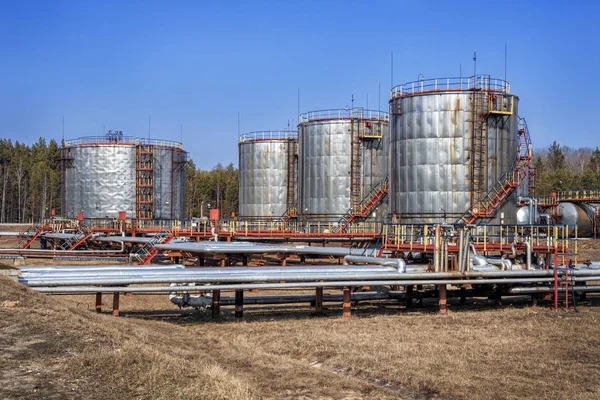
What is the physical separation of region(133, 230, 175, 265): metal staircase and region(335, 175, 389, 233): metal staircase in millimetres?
11434

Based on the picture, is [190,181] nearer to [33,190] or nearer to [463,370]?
[33,190]

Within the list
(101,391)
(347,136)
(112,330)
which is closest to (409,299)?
(112,330)

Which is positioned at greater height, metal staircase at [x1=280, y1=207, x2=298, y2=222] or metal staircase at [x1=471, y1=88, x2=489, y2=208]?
metal staircase at [x1=471, y1=88, x2=489, y2=208]

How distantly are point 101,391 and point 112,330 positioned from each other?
4.28 m

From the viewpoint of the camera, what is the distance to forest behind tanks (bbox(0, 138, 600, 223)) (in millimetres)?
103250

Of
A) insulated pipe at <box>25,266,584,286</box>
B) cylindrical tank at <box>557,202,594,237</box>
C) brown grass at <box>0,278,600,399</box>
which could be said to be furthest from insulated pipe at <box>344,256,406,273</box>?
cylindrical tank at <box>557,202,594,237</box>

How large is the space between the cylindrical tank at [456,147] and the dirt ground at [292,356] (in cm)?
1254

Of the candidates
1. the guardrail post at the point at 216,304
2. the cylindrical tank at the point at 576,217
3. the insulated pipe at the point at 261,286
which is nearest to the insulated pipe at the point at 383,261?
the insulated pipe at the point at 261,286

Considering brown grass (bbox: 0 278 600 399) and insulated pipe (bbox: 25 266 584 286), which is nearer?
brown grass (bbox: 0 278 600 399)

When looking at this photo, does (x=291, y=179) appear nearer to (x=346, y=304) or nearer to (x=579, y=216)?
(x=579, y=216)

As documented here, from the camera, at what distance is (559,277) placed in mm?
23016

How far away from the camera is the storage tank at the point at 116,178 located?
58.9 meters

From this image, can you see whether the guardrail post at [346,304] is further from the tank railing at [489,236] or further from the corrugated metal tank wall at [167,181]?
the corrugated metal tank wall at [167,181]

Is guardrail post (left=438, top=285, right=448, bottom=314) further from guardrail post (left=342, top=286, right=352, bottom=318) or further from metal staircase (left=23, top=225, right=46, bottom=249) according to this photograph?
metal staircase (left=23, top=225, right=46, bottom=249)
